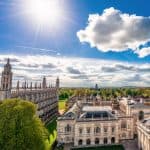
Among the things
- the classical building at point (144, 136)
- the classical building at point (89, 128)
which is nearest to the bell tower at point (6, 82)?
the classical building at point (89, 128)

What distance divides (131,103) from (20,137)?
1841 inches

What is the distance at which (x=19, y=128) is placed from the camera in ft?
124

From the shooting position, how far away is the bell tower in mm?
54312

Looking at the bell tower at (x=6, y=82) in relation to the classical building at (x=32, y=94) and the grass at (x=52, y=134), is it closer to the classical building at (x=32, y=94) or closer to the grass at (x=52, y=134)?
the classical building at (x=32, y=94)

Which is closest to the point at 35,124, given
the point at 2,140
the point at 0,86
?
the point at 2,140

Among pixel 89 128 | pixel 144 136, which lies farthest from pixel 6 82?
pixel 144 136

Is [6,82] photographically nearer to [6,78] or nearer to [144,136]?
[6,78]

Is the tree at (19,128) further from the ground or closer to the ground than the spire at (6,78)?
closer to the ground

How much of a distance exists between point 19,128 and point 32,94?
32.5 meters

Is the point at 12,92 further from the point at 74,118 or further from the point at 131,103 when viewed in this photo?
the point at 131,103

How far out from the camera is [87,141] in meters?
63.0

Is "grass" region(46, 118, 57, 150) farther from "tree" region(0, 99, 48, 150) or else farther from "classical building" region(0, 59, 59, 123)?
"tree" region(0, 99, 48, 150)

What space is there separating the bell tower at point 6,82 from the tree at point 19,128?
1538 cm

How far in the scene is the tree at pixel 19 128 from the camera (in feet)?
120
